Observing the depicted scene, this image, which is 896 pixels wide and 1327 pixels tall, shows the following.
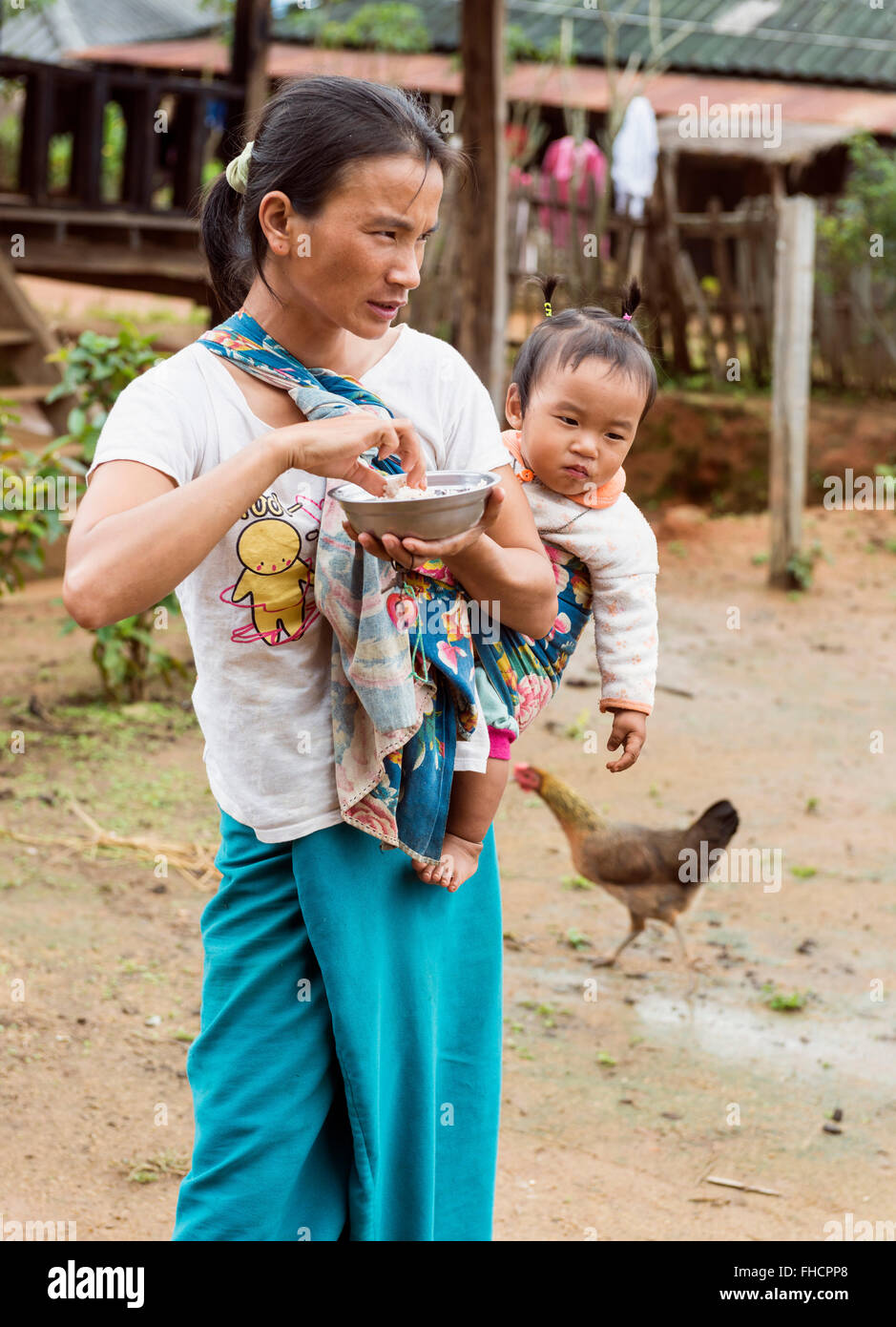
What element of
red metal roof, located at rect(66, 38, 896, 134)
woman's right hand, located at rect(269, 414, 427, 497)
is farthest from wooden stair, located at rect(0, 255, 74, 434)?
woman's right hand, located at rect(269, 414, 427, 497)

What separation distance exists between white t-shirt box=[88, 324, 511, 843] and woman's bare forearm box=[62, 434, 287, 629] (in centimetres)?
11

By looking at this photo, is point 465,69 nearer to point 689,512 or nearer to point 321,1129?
point 689,512

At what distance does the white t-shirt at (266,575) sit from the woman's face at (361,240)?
141 mm

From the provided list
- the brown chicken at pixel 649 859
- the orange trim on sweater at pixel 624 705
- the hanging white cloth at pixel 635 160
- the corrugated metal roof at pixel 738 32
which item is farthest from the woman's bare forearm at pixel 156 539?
the corrugated metal roof at pixel 738 32

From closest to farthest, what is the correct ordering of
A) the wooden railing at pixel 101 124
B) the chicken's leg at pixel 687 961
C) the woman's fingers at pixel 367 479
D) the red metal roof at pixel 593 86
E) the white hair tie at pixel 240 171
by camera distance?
the woman's fingers at pixel 367 479 → the white hair tie at pixel 240 171 → the chicken's leg at pixel 687 961 → the wooden railing at pixel 101 124 → the red metal roof at pixel 593 86

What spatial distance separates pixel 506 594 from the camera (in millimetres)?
1755

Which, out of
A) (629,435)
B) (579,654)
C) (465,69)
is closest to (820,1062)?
(629,435)

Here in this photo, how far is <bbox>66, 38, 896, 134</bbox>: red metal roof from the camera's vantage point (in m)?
14.3

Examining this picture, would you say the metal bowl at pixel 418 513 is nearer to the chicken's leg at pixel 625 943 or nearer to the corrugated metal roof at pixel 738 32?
the chicken's leg at pixel 625 943

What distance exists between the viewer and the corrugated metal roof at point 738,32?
15.1m

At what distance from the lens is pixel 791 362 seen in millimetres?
8305

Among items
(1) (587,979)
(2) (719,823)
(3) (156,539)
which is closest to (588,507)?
(3) (156,539)

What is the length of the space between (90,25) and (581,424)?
21.3 metres

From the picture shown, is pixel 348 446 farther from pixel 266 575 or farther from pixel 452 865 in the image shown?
pixel 452 865
